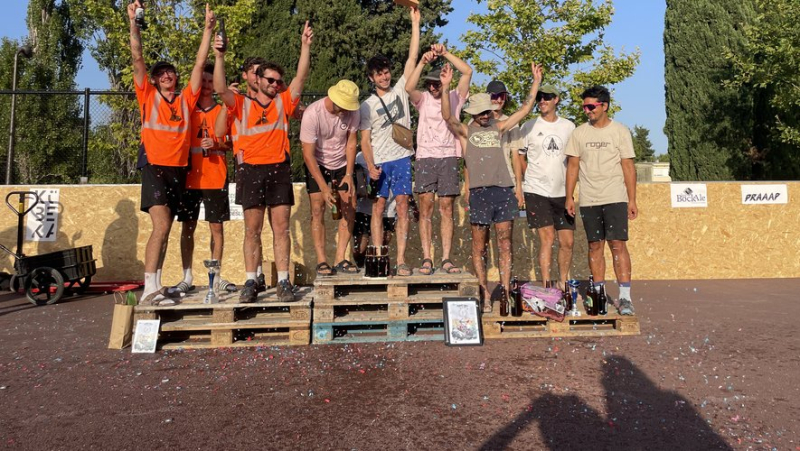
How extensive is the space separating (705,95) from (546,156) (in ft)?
62.7

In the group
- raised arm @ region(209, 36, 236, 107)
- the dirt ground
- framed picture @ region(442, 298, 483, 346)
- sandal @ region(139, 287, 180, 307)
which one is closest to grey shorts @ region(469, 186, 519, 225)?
framed picture @ region(442, 298, 483, 346)

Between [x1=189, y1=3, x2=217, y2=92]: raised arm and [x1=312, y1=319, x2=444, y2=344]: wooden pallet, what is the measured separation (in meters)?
2.53

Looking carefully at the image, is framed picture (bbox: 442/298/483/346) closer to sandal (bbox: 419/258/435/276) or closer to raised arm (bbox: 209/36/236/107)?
sandal (bbox: 419/258/435/276)

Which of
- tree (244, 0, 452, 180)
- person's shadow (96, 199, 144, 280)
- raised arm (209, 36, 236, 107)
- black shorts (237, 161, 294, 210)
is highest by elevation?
tree (244, 0, 452, 180)

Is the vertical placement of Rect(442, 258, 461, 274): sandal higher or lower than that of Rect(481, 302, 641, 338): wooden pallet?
higher

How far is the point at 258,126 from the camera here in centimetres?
506

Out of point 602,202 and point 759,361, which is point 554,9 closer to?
point 602,202

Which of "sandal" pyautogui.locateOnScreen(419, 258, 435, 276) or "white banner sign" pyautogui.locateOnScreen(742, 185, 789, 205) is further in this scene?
"white banner sign" pyautogui.locateOnScreen(742, 185, 789, 205)

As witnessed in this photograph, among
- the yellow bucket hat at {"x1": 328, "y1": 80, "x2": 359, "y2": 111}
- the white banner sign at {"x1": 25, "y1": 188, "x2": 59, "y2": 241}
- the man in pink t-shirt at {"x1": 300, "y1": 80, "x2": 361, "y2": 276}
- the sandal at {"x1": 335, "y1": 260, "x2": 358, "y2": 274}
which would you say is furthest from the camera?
the white banner sign at {"x1": 25, "y1": 188, "x2": 59, "y2": 241}

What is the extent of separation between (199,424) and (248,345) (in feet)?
5.55

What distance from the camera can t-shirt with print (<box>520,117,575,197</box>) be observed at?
19.1 feet

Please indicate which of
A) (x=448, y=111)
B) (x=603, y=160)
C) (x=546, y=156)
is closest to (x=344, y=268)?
(x=448, y=111)

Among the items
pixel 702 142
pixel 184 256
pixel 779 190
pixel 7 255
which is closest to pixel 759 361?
pixel 184 256

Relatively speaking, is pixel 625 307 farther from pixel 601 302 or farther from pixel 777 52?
pixel 777 52
